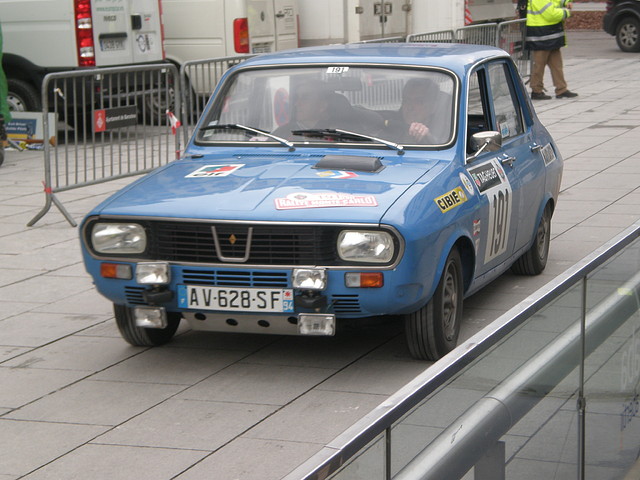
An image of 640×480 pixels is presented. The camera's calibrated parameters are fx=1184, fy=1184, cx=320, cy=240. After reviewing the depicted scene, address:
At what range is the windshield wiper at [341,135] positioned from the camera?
6.64 metres

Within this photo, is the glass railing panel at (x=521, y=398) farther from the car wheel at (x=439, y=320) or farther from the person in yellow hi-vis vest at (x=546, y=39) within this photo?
the person in yellow hi-vis vest at (x=546, y=39)

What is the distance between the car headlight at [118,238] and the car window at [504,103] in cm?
253

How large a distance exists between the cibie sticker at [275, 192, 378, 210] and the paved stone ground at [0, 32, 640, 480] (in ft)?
2.84

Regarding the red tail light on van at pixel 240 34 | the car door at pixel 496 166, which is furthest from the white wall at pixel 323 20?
the car door at pixel 496 166

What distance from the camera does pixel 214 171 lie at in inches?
255

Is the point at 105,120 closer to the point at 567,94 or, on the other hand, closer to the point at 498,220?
the point at 498,220

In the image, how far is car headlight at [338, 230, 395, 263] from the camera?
555 cm

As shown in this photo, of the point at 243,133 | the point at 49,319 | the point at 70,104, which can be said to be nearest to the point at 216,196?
the point at 243,133

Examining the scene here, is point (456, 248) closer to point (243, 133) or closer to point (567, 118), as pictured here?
point (243, 133)

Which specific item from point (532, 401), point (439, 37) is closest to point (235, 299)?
point (532, 401)

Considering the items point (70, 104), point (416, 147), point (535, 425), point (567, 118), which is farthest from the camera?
point (567, 118)

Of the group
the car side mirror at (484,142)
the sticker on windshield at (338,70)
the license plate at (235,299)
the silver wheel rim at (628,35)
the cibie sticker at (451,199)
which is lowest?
the silver wheel rim at (628,35)

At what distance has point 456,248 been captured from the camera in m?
6.23

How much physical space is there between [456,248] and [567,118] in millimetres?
11363
